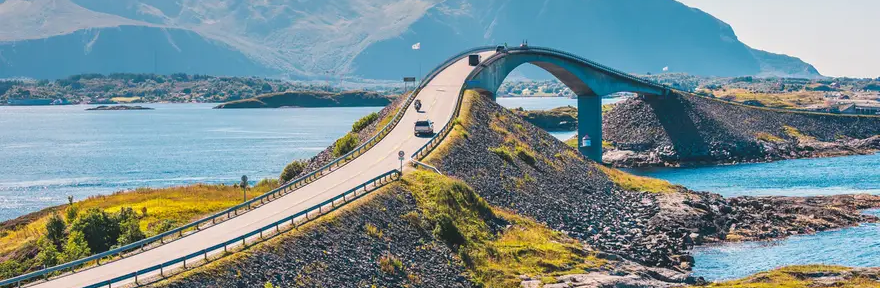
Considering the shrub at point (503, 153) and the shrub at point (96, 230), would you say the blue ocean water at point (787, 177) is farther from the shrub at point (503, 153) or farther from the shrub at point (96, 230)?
the shrub at point (96, 230)

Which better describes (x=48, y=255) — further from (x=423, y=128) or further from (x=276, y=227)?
(x=423, y=128)

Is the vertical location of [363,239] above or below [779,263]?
above

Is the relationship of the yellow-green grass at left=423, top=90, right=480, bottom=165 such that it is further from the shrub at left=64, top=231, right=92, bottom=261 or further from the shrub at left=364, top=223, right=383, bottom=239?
the shrub at left=64, top=231, right=92, bottom=261

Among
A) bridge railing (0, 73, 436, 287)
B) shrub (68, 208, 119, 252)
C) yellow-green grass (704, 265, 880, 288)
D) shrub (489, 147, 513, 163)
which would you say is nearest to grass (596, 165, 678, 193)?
shrub (489, 147, 513, 163)

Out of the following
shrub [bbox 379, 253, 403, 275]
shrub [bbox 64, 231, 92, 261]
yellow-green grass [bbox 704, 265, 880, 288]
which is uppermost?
shrub [bbox 64, 231, 92, 261]

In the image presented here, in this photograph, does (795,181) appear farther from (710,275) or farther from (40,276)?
(40,276)

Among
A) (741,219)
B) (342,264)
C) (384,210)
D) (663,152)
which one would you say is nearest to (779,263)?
(741,219)

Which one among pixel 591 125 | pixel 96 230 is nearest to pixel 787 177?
pixel 591 125

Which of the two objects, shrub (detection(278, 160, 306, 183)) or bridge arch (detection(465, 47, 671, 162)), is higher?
bridge arch (detection(465, 47, 671, 162))
